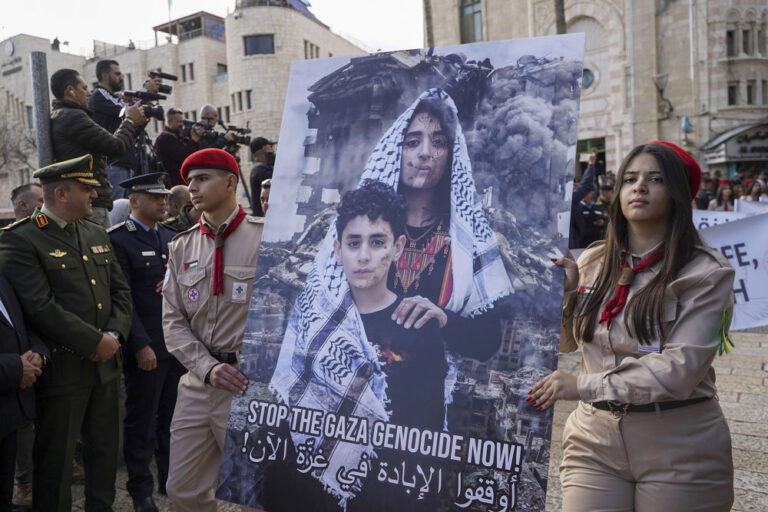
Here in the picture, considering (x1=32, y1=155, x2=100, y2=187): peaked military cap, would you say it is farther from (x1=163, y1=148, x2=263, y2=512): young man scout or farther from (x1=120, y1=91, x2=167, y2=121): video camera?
(x1=120, y1=91, x2=167, y2=121): video camera

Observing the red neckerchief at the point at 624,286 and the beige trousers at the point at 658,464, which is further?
the red neckerchief at the point at 624,286

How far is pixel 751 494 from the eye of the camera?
3.79 metres

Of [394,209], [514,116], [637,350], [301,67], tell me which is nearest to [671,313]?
[637,350]

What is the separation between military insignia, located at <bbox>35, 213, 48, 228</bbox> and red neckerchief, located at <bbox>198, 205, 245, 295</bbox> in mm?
932

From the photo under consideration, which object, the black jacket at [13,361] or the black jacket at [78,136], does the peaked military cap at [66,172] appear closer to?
the black jacket at [13,361]

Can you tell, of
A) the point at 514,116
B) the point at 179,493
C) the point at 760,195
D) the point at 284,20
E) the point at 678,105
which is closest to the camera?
the point at 514,116

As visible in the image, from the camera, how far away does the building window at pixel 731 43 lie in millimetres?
22734

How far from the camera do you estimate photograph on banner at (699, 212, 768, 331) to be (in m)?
6.39

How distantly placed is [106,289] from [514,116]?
102 inches

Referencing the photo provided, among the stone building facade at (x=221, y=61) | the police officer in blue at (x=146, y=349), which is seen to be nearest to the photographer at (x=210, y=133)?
the police officer in blue at (x=146, y=349)

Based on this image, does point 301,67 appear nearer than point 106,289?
Yes

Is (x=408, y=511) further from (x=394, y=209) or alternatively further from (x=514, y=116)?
(x=514, y=116)

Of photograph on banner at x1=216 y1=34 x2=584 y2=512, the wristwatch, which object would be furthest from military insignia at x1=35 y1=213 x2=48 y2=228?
photograph on banner at x1=216 y1=34 x2=584 y2=512

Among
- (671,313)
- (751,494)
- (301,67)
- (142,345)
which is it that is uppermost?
(301,67)
